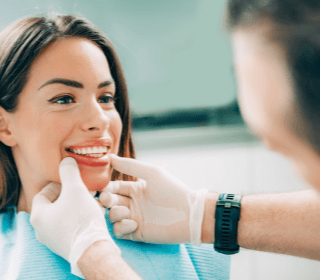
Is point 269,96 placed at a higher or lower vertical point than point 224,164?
higher

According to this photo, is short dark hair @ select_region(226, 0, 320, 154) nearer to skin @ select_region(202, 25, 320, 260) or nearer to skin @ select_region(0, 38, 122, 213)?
skin @ select_region(202, 25, 320, 260)

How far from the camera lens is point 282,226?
1.12 m

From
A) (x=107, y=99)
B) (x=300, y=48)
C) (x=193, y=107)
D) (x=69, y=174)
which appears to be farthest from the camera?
(x=193, y=107)

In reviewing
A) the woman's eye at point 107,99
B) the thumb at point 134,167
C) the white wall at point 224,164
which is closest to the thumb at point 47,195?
the thumb at point 134,167

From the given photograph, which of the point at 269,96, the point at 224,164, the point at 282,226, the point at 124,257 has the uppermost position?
the point at 269,96

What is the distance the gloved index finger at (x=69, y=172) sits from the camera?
3.38 feet

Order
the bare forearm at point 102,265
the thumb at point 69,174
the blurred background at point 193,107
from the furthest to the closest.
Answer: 1. the blurred background at point 193,107
2. the thumb at point 69,174
3. the bare forearm at point 102,265

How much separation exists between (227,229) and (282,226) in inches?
7.5

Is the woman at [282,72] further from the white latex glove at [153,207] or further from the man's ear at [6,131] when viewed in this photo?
the man's ear at [6,131]

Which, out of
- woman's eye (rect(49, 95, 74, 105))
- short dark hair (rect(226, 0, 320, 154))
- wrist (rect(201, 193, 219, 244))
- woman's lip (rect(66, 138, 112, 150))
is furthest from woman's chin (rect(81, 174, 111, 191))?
short dark hair (rect(226, 0, 320, 154))

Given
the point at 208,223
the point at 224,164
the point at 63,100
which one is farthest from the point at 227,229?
the point at 224,164

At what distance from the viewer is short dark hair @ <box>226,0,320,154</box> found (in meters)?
0.52

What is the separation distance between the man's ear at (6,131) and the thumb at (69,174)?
22cm

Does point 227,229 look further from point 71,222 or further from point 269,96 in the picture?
point 269,96
